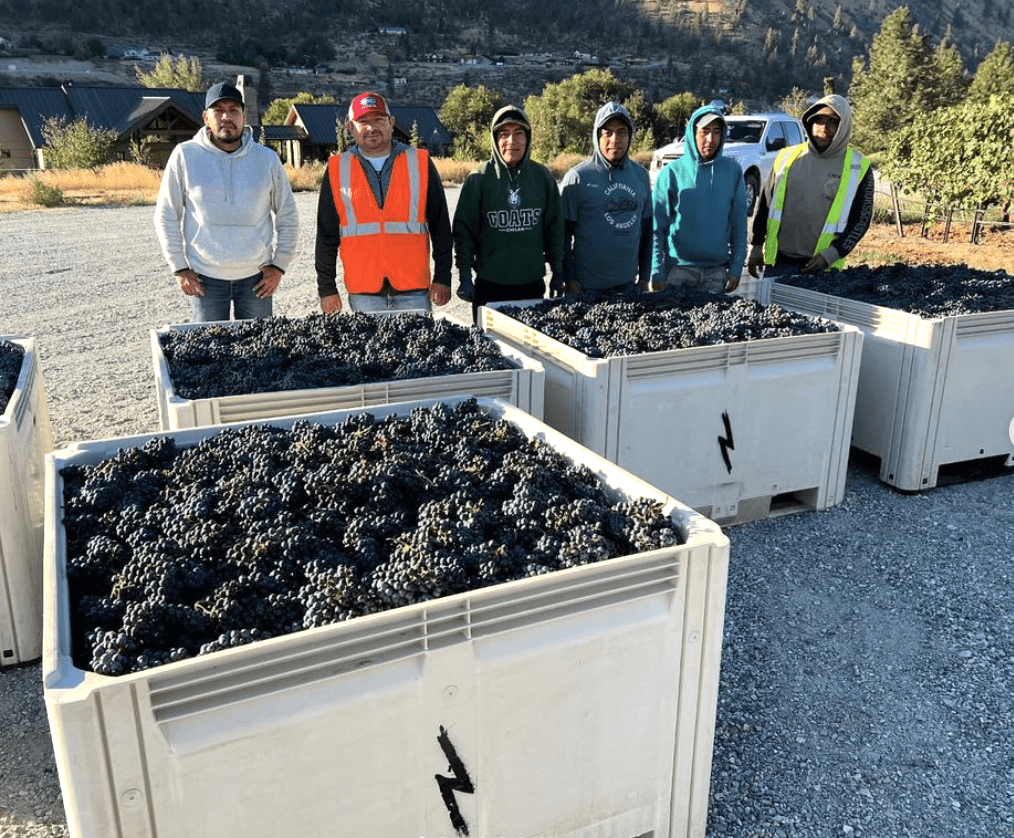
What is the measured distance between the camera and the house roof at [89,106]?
34250mm

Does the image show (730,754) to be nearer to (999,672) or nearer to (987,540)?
(999,672)

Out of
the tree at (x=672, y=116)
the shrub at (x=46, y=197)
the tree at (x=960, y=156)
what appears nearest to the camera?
the tree at (x=960, y=156)

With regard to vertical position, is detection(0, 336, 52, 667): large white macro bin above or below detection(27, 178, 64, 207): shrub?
above

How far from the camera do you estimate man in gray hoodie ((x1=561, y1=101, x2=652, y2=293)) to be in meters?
5.38

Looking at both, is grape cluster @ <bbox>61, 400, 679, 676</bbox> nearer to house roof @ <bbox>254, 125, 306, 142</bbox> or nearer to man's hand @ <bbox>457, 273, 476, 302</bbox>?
man's hand @ <bbox>457, 273, 476, 302</bbox>

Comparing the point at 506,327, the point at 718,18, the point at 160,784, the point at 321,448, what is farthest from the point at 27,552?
the point at 718,18

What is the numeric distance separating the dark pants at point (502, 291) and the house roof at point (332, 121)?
29951mm

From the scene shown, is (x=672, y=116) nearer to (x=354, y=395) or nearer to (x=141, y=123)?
(x=141, y=123)

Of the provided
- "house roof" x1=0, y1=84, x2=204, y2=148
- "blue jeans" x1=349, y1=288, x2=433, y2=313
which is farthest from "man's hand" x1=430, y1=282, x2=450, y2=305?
"house roof" x1=0, y1=84, x2=204, y2=148

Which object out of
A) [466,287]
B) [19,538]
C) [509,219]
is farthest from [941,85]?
[19,538]

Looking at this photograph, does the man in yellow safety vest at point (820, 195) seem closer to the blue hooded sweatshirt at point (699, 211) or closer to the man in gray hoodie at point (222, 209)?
the blue hooded sweatshirt at point (699, 211)

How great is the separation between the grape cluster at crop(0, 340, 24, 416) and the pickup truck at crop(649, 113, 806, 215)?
48.0 ft

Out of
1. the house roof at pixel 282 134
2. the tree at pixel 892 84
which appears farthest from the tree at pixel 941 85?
the house roof at pixel 282 134

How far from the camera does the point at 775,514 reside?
4.54m
